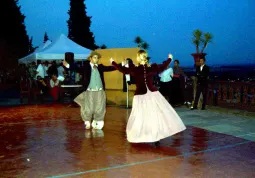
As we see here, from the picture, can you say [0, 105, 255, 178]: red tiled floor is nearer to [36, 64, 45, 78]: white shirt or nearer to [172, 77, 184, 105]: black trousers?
[172, 77, 184, 105]: black trousers

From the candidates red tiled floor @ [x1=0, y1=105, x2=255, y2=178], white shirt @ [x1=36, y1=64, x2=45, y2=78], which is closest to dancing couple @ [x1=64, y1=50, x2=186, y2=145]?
red tiled floor @ [x1=0, y1=105, x2=255, y2=178]

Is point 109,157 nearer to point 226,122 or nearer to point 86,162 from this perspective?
point 86,162

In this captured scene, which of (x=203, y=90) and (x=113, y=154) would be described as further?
(x=203, y=90)

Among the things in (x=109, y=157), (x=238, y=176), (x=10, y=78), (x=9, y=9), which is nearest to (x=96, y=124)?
(x=109, y=157)

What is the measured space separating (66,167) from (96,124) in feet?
10.8

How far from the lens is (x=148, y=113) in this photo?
6848 millimetres

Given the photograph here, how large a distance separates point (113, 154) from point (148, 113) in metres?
1.06

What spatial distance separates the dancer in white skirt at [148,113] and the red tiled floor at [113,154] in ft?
0.92

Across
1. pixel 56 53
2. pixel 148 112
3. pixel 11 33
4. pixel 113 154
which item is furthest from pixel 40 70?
pixel 11 33

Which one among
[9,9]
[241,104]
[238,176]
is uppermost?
[9,9]

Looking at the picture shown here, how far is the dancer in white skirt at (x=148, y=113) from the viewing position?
6.82 m

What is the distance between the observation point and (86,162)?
5910mm

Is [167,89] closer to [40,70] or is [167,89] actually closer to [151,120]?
[151,120]

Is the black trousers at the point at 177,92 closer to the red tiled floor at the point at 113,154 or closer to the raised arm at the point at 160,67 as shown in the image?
the red tiled floor at the point at 113,154
